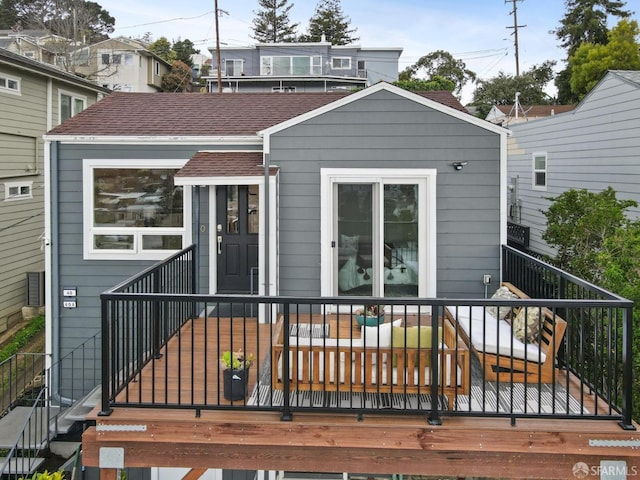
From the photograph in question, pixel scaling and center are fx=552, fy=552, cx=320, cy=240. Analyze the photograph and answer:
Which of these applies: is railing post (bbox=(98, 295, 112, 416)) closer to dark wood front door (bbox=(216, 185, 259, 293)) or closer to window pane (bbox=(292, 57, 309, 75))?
dark wood front door (bbox=(216, 185, 259, 293))

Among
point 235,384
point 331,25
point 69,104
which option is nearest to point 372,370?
point 235,384

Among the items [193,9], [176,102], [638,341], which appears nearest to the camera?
[638,341]

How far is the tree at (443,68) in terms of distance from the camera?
1518 inches

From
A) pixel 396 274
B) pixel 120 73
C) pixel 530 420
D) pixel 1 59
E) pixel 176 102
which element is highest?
pixel 120 73

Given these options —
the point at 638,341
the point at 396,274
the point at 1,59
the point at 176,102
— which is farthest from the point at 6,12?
the point at 638,341

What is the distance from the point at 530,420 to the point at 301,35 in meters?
41.7

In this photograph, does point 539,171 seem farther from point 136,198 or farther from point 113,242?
point 113,242

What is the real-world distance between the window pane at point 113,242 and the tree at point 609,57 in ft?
80.5

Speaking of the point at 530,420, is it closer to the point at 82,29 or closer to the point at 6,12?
the point at 82,29

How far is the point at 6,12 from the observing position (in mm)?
39344

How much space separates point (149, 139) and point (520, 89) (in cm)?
3120

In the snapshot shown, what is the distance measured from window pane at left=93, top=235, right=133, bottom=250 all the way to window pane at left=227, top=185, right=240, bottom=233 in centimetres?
149

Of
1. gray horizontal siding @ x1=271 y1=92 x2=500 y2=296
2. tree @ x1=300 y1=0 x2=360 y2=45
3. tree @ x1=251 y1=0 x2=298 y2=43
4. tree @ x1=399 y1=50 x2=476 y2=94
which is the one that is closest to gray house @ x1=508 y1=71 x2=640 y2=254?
gray horizontal siding @ x1=271 y1=92 x2=500 y2=296

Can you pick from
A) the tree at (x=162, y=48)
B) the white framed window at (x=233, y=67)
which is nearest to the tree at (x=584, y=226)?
the white framed window at (x=233, y=67)
